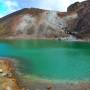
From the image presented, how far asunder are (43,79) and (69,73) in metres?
7.23

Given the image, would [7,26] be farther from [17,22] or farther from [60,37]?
[60,37]

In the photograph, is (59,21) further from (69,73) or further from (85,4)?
(69,73)

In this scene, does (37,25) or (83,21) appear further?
(37,25)

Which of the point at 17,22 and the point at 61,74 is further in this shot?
the point at 17,22

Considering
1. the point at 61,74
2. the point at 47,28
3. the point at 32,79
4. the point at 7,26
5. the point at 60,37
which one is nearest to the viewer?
the point at 32,79

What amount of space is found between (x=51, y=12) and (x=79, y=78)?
155 m

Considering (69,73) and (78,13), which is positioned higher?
(78,13)

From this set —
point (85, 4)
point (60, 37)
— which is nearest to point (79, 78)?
point (60, 37)

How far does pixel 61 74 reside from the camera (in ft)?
155

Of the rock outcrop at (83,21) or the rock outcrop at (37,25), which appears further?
the rock outcrop at (37,25)

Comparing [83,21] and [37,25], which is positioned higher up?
[83,21]

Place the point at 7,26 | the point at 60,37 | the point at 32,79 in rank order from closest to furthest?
the point at 32,79
the point at 60,37
the point at 7,26

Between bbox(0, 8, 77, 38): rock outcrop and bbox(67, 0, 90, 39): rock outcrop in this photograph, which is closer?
bbox(67, 0, 90, 39): rock outcrop

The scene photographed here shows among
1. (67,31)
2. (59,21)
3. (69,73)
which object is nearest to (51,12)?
(59,21)
